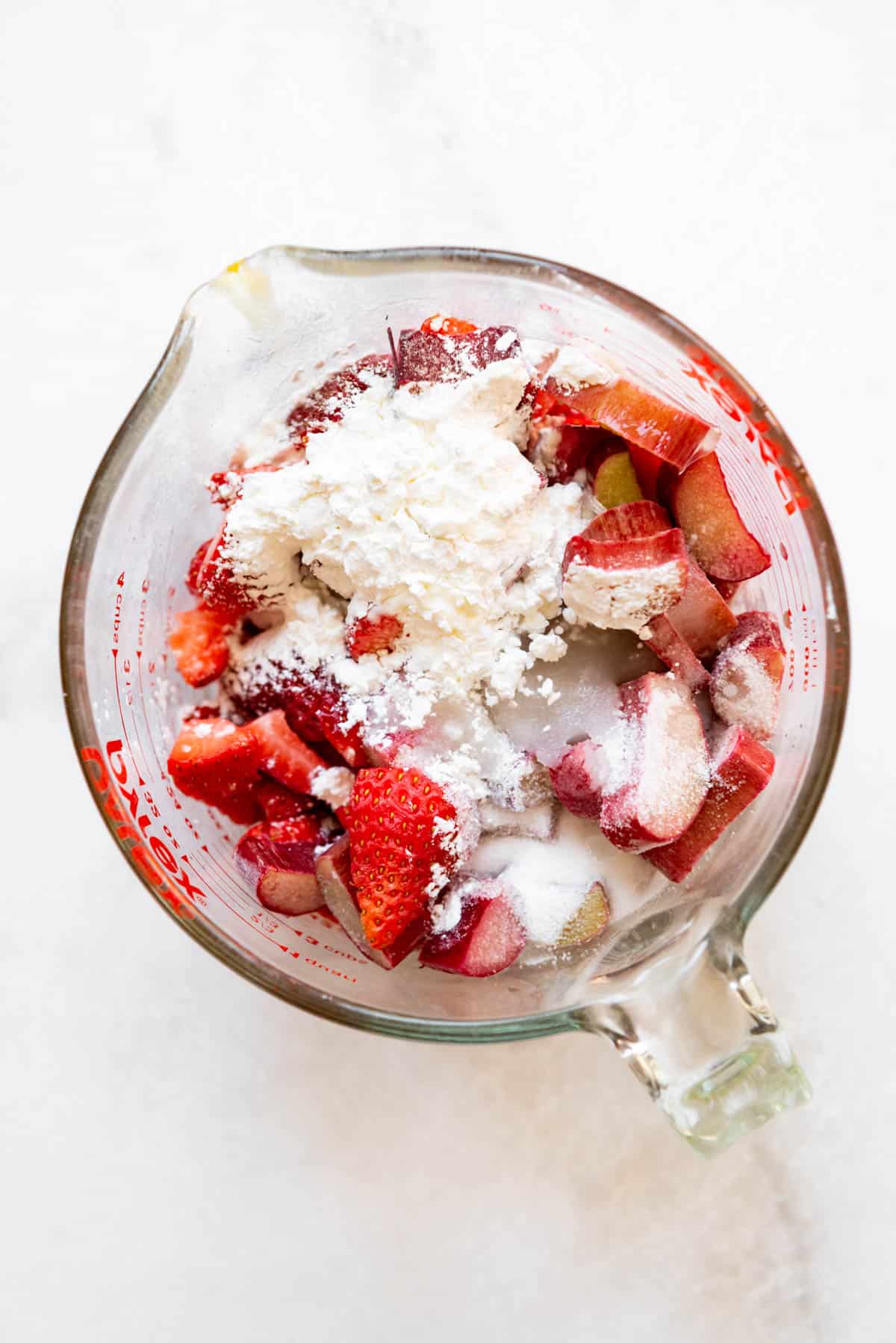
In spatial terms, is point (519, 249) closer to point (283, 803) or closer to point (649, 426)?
point (649, 426)

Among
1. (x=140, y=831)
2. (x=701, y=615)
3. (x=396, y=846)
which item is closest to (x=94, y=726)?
(x=140, y=831)

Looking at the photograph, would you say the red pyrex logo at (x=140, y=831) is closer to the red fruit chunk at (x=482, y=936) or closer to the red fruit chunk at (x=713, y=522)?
the red fruit chunk at (x=482, y=936)

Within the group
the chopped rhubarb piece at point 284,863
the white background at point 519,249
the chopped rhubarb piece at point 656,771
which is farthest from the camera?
the white background at point 519,249

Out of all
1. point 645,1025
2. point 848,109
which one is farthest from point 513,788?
point 848,109

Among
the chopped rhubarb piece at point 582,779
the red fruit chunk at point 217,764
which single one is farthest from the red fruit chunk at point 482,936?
the red fruit chunk at point 217,764

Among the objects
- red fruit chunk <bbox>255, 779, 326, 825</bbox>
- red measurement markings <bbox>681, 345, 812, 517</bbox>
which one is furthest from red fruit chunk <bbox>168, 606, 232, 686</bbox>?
red measurement markings <bbox>681, 345, 812, 517</bbox>

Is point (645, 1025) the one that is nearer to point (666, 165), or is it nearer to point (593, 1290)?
point (593, 1290)
